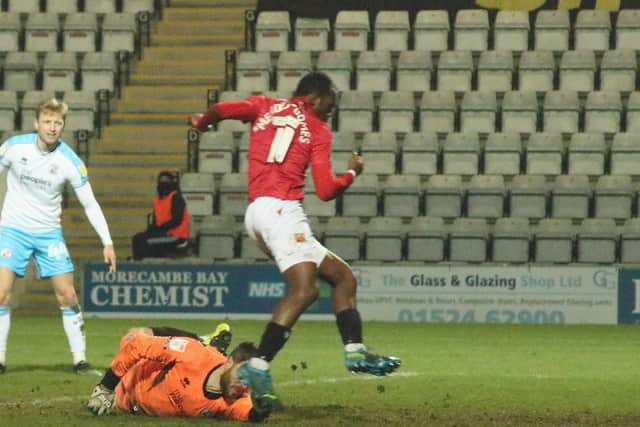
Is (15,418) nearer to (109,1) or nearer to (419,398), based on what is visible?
(419,398)

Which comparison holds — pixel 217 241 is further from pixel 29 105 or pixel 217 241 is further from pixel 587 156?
pixel 587 156

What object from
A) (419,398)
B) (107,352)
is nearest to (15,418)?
(419,398)

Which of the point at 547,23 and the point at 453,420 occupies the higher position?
the point at 547,23

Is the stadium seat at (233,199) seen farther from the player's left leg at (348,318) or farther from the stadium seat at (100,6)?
the player's left leg at (348,318)

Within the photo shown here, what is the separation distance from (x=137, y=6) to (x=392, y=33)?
4.72 meters

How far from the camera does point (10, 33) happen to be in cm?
2462

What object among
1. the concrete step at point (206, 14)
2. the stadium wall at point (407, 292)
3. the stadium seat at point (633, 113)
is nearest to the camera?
the stadium wall at point (407, 292)

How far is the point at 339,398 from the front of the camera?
996 cm

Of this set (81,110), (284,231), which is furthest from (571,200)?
(284,231)

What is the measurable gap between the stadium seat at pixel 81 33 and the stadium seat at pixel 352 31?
13.8 feet

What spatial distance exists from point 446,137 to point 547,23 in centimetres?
299

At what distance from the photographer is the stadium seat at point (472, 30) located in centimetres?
2328

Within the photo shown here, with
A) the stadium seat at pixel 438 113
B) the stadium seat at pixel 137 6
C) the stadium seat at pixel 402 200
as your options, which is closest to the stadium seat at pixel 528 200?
the stadium seat at pixel 402 200

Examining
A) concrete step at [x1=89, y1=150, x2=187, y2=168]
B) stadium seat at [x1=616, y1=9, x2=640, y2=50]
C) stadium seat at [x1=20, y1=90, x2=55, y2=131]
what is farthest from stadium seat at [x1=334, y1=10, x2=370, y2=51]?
stadium seat at [x1=20, y1=90, x2=55, y2=131]
